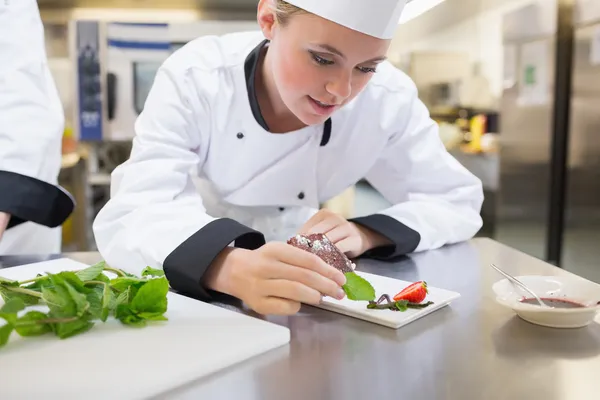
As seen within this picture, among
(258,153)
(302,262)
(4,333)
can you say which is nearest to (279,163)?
(258,153)

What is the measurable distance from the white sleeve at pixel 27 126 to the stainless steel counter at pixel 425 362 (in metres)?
0.48

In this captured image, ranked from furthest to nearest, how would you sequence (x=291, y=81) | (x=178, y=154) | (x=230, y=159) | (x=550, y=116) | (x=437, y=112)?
(x=437, y=112)
(x=550, y=116)
(x=230, y=159)
(x=178, y=154)
(x=291, y=81)

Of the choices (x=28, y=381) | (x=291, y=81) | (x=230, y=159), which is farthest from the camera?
(x=230, y=159)

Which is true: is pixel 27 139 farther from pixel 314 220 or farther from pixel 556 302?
pixel 556 302

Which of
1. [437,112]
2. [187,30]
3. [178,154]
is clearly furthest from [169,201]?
[437,112]

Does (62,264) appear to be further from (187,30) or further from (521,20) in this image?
(521,20)

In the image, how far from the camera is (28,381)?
0.55 meters

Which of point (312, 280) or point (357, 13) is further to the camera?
point (357, 13)

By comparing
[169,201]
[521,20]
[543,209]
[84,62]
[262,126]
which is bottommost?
[543,209]

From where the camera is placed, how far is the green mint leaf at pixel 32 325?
2.06ft

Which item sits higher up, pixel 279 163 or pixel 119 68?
pixel 119 68

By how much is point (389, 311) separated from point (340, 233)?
33cm

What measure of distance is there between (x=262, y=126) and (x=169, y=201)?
0.87 feet

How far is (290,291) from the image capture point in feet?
2.42
